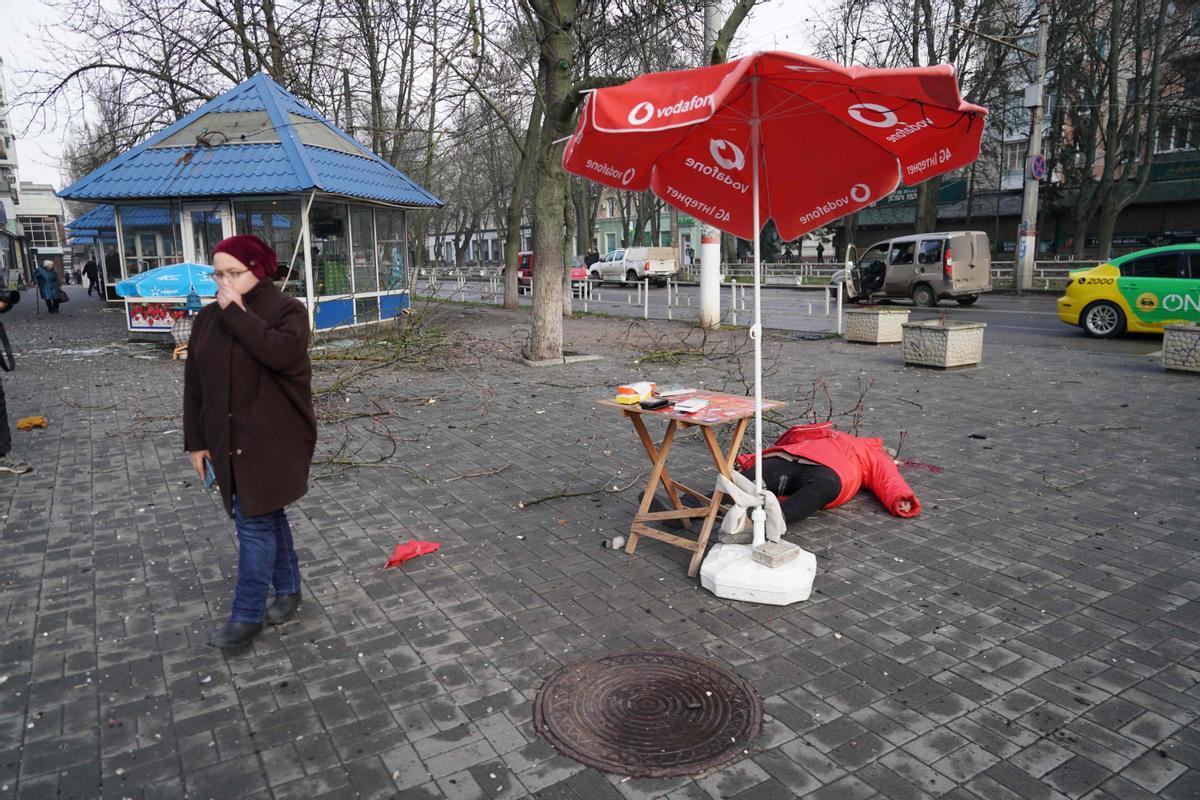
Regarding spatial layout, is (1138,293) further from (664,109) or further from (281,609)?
(281,609)

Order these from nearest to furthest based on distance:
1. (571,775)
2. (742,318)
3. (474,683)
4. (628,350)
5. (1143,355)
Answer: (571,775) < (474,683) < (1143,355) < (628,350) < (742,318)

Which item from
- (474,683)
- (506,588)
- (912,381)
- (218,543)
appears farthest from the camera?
(912,381)

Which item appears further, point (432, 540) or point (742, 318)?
point (742, 318)

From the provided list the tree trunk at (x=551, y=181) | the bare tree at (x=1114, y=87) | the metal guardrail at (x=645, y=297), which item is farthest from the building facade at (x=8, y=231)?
the bare tree at (x=1114, y=87)

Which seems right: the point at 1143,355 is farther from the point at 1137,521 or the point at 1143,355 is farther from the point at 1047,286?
the point at 1047,286

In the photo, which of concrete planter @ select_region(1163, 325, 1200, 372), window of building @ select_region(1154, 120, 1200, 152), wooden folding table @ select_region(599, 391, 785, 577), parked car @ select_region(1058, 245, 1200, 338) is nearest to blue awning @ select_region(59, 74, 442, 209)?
wooden folding table @ select_region(599, 391, 785, 577)

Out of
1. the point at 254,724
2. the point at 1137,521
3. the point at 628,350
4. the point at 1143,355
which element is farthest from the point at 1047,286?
the point at 254,724

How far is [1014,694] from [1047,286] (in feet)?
93.9

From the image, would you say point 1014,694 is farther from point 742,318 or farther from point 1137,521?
point 742,318

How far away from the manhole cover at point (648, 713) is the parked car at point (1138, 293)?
12287 millimetres

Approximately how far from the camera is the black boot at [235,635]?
362 cm

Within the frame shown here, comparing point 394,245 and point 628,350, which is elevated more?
point 394,245

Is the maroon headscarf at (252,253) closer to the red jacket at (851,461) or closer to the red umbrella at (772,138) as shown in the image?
the red umbrella at (772,138)

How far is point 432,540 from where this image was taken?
4.99 m
